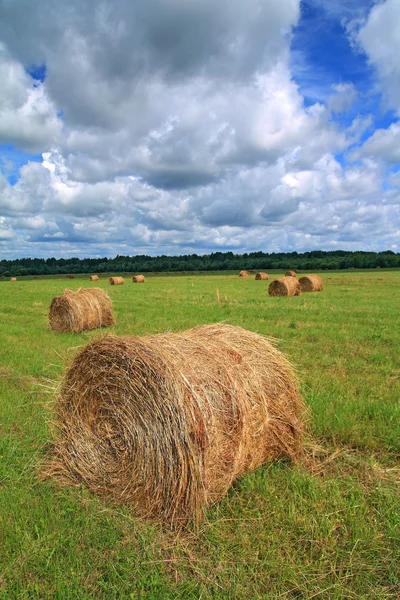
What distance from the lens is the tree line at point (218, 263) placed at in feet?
270

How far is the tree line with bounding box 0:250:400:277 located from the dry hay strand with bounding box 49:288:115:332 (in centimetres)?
6982

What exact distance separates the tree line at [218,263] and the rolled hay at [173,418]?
7849cm

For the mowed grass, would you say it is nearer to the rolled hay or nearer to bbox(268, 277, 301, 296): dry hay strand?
the rolled hay

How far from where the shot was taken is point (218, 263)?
333 feet

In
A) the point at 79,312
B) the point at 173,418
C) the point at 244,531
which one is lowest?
the point at 244,531

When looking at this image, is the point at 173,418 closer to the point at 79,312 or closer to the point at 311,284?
the point at 79,312

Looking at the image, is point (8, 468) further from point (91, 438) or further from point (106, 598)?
point (106, 598)

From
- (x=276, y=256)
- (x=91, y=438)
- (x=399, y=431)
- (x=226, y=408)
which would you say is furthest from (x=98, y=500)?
(x=276, y=256)

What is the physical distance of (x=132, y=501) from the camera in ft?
12.6

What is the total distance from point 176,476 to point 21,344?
894cm

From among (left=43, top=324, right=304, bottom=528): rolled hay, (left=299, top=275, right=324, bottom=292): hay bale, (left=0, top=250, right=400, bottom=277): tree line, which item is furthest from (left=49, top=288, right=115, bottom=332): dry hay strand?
(left=0, top=250, right=400, bottom=277): tree line

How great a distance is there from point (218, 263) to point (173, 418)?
9857cm

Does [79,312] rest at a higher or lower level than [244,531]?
higher

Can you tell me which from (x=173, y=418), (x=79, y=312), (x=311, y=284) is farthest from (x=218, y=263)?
(x=173, y=418)
